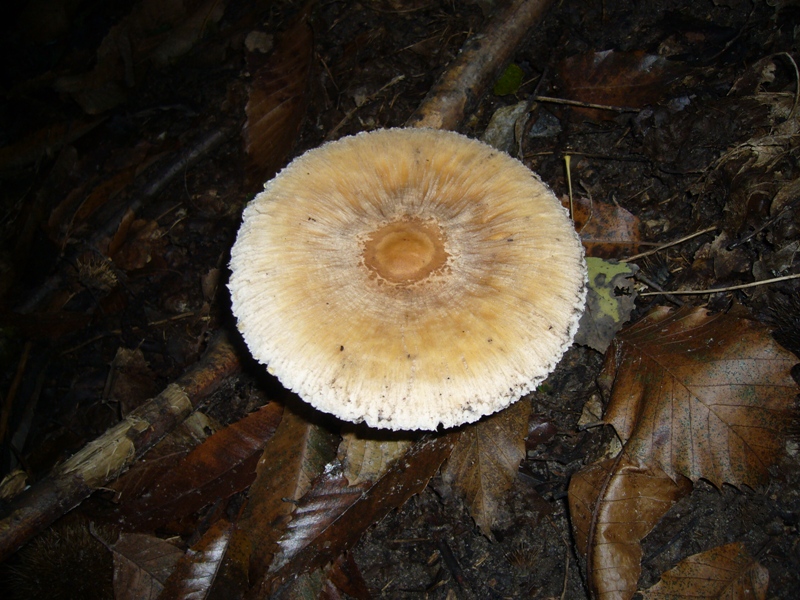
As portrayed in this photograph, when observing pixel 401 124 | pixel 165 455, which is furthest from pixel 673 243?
pixel 165 455

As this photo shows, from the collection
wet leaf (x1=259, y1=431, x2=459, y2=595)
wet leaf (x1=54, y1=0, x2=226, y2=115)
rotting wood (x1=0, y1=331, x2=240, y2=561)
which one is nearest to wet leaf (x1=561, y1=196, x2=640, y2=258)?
wet leaf (x1=259, y1=431, x2=459, y2=595)

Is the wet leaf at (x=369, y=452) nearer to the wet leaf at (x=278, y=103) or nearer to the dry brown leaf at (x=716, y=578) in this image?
the dry brown leaf at (x=716, y=578)

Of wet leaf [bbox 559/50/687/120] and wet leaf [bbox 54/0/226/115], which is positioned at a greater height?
wet leaf [bbox 54/0/226/115]

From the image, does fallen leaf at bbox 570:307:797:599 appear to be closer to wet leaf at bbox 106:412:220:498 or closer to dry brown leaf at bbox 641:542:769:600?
dry brown leaf at bbox 641:542:769:600

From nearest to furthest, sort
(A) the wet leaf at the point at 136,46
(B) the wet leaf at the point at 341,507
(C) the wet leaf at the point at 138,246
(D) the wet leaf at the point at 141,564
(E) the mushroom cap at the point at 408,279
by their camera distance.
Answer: (E) the mushroom cap at the point at 408,279, (B) the wet leaf at the point at 341,507, (D) the wet leaf at the point at 141,564, (C) the wet leaf at the point at 138,246, (A) the wet leaf at the point at 136,46

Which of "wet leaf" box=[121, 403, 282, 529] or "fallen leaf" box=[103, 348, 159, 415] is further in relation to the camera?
"fallen leaf" box=[103, 348, 159, 415]

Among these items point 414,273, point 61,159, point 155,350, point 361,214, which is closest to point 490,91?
point 361,214

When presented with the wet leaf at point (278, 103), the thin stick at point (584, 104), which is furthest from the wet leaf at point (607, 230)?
the wet leaf at point (278, 103)
